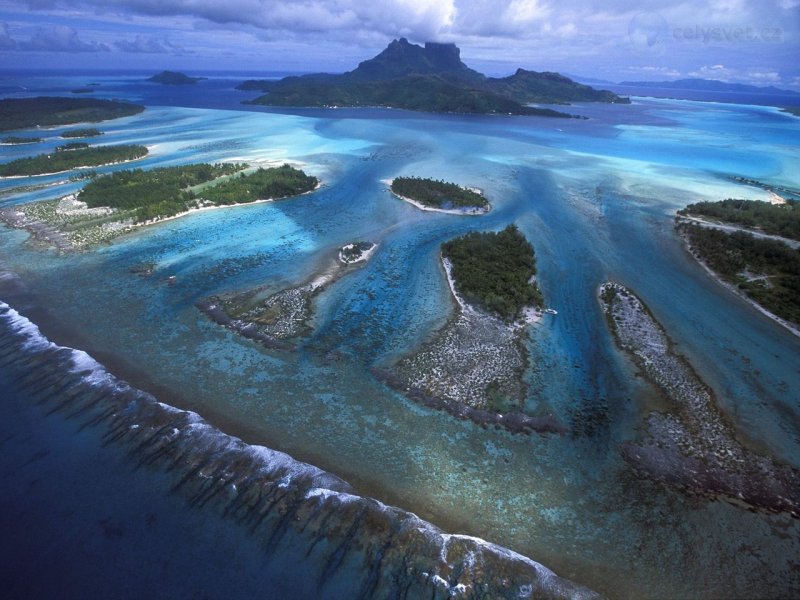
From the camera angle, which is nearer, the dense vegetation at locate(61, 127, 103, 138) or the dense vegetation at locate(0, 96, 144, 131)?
the dense vegetation at locate(61, 127, 103, 138)

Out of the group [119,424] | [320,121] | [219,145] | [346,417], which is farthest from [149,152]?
[346,417]

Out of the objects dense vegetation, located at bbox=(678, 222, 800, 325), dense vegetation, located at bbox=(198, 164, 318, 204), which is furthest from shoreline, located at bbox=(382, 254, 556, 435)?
dense vegetation, located at bbox=(198, 164, 318, 204)

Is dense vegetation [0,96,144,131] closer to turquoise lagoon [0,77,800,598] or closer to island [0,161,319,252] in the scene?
turquoise lagoon [0,77,800,598]

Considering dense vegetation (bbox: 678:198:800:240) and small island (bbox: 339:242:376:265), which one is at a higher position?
dense vegetation (bbox: 678:198:800:240)

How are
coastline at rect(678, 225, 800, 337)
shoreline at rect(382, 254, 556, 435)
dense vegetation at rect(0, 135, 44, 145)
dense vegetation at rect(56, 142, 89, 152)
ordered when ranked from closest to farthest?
shoreline at rect(382, 254, 556, 435) < coastline at rect(678, 225, 800, 337) < dense vegetation at rect(56, 142, 89, 152) < dense vegetation at rect(0, 135, 44, 145)

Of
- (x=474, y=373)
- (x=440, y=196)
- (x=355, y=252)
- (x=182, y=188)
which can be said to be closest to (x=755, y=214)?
(x=440, y=196)

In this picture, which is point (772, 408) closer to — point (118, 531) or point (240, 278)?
point (118, 531)

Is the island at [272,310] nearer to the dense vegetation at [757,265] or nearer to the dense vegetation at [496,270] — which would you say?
the dense vegetation at [496,270]
